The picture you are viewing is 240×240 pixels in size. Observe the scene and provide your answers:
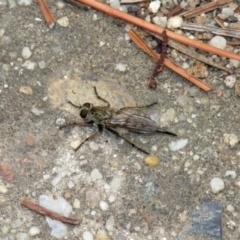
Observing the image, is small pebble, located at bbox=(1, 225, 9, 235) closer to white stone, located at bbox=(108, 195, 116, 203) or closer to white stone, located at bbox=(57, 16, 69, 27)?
white stone, located at bbox=(108, 195, 116, 203)

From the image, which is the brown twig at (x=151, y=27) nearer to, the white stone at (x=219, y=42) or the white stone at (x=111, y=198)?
the white stone at (x=219, y=42)

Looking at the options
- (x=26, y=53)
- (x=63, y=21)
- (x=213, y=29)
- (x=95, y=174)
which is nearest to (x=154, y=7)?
(x=213, y=29)

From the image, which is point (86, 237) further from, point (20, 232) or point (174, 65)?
point (174, 65)

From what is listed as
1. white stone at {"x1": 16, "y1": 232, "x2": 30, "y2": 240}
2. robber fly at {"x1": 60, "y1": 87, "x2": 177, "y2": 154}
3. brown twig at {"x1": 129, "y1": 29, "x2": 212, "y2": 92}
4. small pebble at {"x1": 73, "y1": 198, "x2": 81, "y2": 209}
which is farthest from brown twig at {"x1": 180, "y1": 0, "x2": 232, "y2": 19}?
white stone at {"x1": 16, "y1": 232, "x2": 30, "y2": 240}

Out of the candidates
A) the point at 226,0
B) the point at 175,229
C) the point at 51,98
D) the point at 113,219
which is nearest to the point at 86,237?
the point at 113,219

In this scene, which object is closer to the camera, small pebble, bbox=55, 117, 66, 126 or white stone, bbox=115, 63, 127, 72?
small pebble, bbox=55, 117, 66, 126

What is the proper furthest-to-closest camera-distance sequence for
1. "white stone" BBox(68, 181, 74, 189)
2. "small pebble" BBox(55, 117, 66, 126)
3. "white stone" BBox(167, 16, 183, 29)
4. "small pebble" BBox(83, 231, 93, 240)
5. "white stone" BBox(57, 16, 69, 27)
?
"white stone" BBox(57, 16, 69, 27), "white stone" BBox(167, 16, 183, 29), "small pebble" BBox(55, 117, 66, 126), "white stone" BBox(68, 181, 74, 189), "small pebble" BBox(83, 231, 93, 240)

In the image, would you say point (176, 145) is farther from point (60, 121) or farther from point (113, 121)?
point (60, 121)
